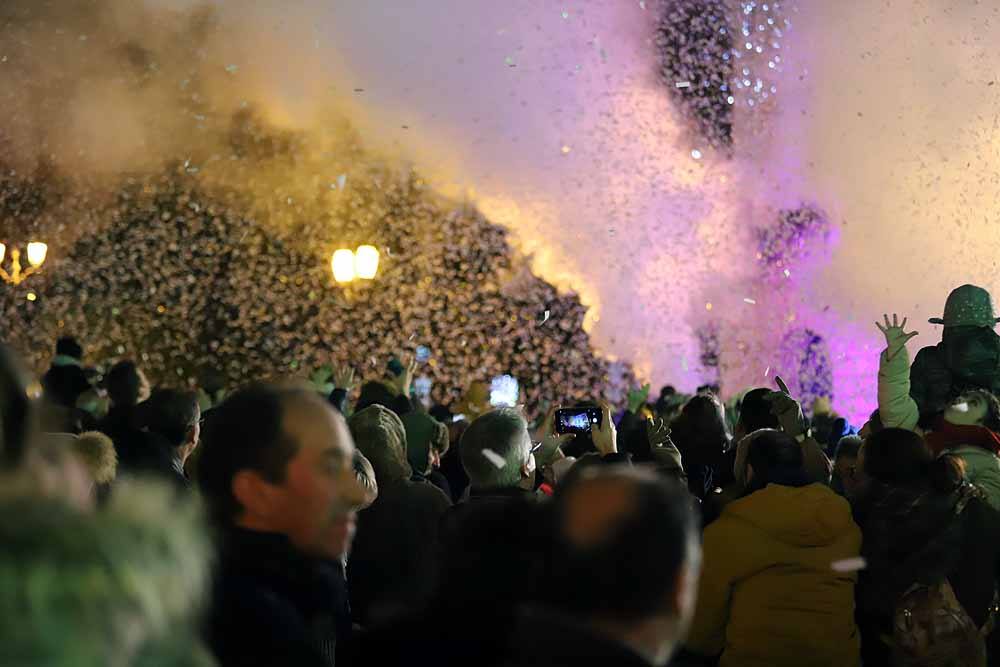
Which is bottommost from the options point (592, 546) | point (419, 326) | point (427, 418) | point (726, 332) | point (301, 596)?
point (419, 326)

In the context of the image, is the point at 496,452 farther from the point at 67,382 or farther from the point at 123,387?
the point at 67,382

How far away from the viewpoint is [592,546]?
212cm

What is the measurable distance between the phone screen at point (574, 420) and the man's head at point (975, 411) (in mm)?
1693

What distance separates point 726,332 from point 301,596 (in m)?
22.5

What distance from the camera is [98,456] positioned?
5504mm

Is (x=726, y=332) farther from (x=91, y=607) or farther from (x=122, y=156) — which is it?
(x=91, y=607)

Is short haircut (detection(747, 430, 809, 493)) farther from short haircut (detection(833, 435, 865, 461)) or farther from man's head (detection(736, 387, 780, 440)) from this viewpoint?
short haircut (detection(833, 435, 865, 461))

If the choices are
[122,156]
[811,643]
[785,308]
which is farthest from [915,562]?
[122,156]

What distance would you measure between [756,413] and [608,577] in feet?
18.3

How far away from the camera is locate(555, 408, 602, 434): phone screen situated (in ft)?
25.4

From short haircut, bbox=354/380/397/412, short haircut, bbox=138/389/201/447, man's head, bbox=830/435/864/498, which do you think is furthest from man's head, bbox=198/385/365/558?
Result: short haircut, bbox=354/380/397/412

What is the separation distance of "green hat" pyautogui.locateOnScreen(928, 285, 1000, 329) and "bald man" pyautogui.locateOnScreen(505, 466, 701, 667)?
596cm

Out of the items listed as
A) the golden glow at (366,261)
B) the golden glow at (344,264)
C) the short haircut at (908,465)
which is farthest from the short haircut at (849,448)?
the golden glow at (344,264)

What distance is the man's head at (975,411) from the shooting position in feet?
22.1
